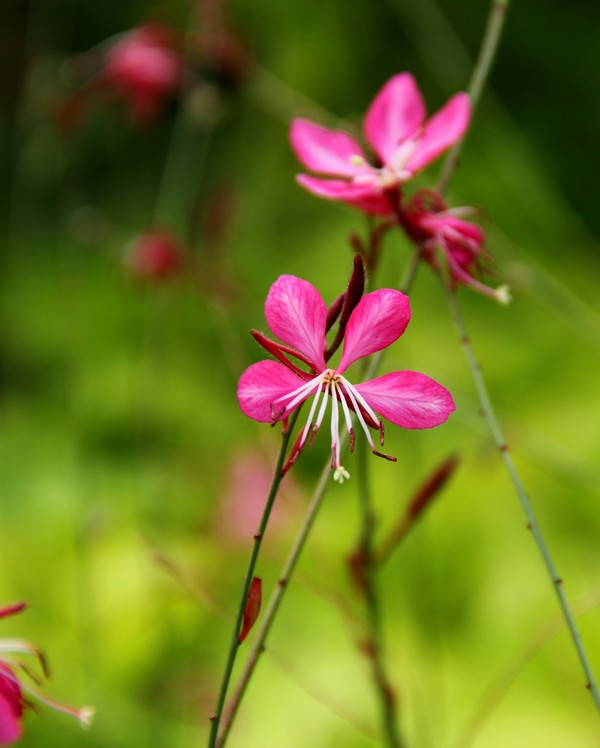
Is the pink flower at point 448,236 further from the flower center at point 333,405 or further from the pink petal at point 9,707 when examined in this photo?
the pink petal at point 9,707

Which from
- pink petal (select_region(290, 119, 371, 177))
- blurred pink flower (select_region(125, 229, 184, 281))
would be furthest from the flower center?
blurred pink flower (select_region(125, 229, 184, 281))

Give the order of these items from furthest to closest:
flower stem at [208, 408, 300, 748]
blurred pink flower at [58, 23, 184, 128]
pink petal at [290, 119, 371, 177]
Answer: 1. blurred pink flower at [58, 23, 184, 128]
2. pink petal at [290, 119, 371, 177]
3. flower stem at [208, 408, 300, 748]

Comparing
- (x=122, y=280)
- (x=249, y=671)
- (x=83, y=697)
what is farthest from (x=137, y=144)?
(x=249, y=671)

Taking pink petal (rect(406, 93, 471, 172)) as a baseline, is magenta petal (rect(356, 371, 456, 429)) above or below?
below

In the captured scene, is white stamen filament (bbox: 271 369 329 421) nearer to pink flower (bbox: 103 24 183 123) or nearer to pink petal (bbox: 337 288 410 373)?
pink petal (bbox: 337 288 410 373)

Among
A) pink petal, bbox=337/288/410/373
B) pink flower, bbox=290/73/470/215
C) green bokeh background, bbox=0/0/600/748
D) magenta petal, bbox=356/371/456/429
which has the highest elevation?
pink flower, bbox=290/73/470/215

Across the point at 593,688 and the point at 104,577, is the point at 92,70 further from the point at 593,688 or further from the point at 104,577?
the point at 593,688
